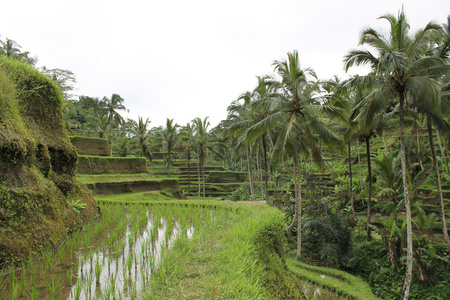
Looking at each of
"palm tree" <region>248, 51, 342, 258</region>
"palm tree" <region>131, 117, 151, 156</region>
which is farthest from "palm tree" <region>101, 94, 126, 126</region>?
"palm tree" <region>248, 51, 342, 258</region>

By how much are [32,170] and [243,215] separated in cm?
502

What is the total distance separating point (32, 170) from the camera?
495 centimetres

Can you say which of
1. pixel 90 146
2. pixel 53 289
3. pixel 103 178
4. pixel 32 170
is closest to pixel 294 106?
pixel 32 170

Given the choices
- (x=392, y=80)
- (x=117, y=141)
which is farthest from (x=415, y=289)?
(x=117, y=141)

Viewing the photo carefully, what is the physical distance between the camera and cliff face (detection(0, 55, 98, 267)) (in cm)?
386

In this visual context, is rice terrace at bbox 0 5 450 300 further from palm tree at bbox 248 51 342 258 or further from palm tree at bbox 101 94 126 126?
palm tree at bbox 101 94 126 126

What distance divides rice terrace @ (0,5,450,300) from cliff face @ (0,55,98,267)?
0.03 meters

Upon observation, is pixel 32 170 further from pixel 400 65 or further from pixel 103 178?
pixel 103 178

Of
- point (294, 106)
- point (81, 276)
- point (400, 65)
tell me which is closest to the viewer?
point (81, 276)

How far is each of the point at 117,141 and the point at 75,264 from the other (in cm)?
3743

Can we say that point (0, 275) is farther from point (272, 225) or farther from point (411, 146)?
point (411, 146)

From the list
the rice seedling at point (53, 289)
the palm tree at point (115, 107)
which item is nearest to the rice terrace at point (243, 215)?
the rice seedling at point (53, 289)

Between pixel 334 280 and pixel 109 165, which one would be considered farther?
pixel 109 165

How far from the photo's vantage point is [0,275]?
2.98 meters
